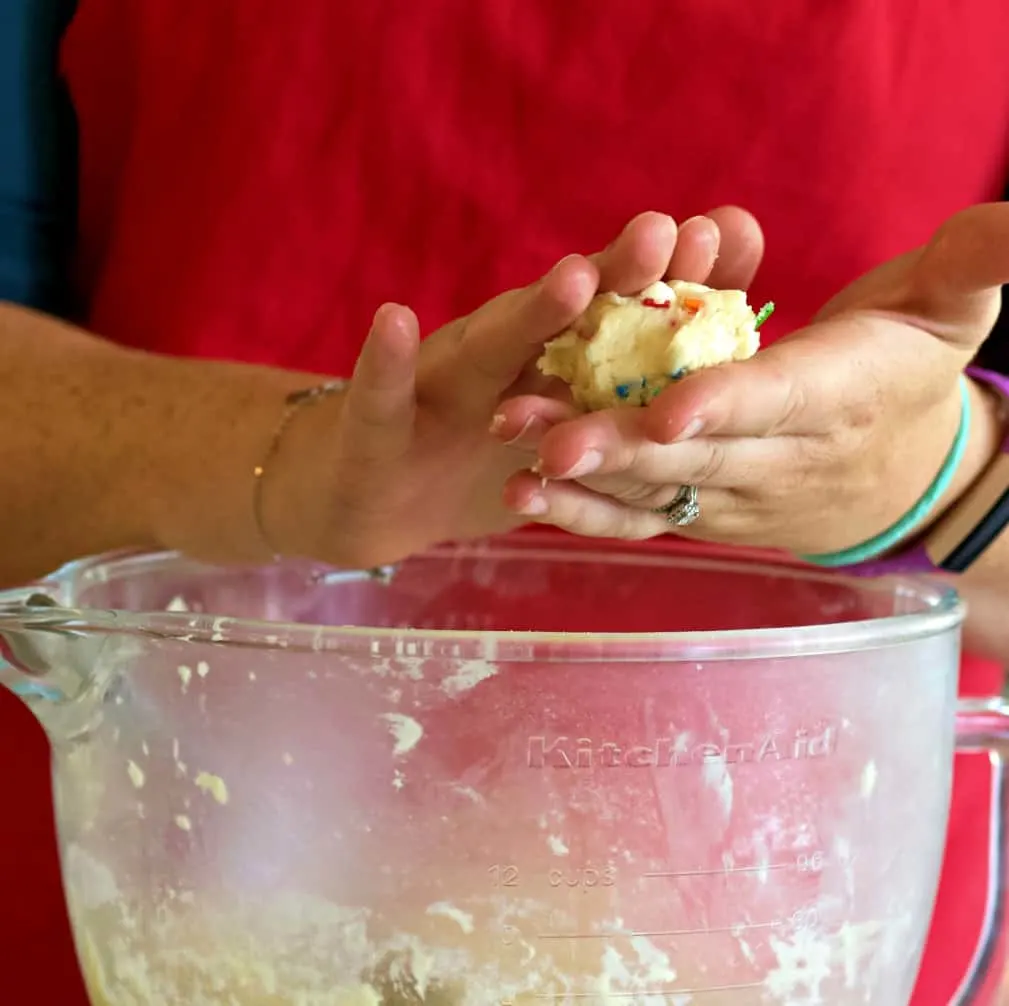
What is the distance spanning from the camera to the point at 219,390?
2.16 ft

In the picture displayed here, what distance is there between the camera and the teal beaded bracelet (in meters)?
0.59

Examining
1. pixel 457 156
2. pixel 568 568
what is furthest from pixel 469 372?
pixel 457 156

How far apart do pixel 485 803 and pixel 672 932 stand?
82 millimetres

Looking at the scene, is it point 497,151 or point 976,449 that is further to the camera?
point 497,151

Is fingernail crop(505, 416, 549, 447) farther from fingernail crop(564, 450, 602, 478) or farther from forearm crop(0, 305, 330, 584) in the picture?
forearm crop(0, 305, 330, 584)

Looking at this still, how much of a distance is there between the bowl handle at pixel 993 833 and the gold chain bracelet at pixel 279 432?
1.15 feet

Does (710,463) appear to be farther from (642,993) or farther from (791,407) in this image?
(642,993)

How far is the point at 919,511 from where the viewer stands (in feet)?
1.95

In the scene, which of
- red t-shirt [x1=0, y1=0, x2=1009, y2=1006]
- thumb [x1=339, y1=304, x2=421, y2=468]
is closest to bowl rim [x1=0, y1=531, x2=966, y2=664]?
thumb [x1=339, y1=304, x2=421, y2=468]

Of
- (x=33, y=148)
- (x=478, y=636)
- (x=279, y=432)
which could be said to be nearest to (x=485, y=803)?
(x=478, y=636)

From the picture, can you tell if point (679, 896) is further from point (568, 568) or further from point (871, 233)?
point (871, 233)

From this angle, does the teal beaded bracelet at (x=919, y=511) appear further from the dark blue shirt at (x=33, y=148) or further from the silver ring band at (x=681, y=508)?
the dark blue shirt at (x=33, y=148)

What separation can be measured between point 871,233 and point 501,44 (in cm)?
27

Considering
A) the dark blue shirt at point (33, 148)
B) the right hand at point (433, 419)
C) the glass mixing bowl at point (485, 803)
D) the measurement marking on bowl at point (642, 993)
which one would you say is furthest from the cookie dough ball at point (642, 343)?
the dark blue shirt at point (33, 148)
